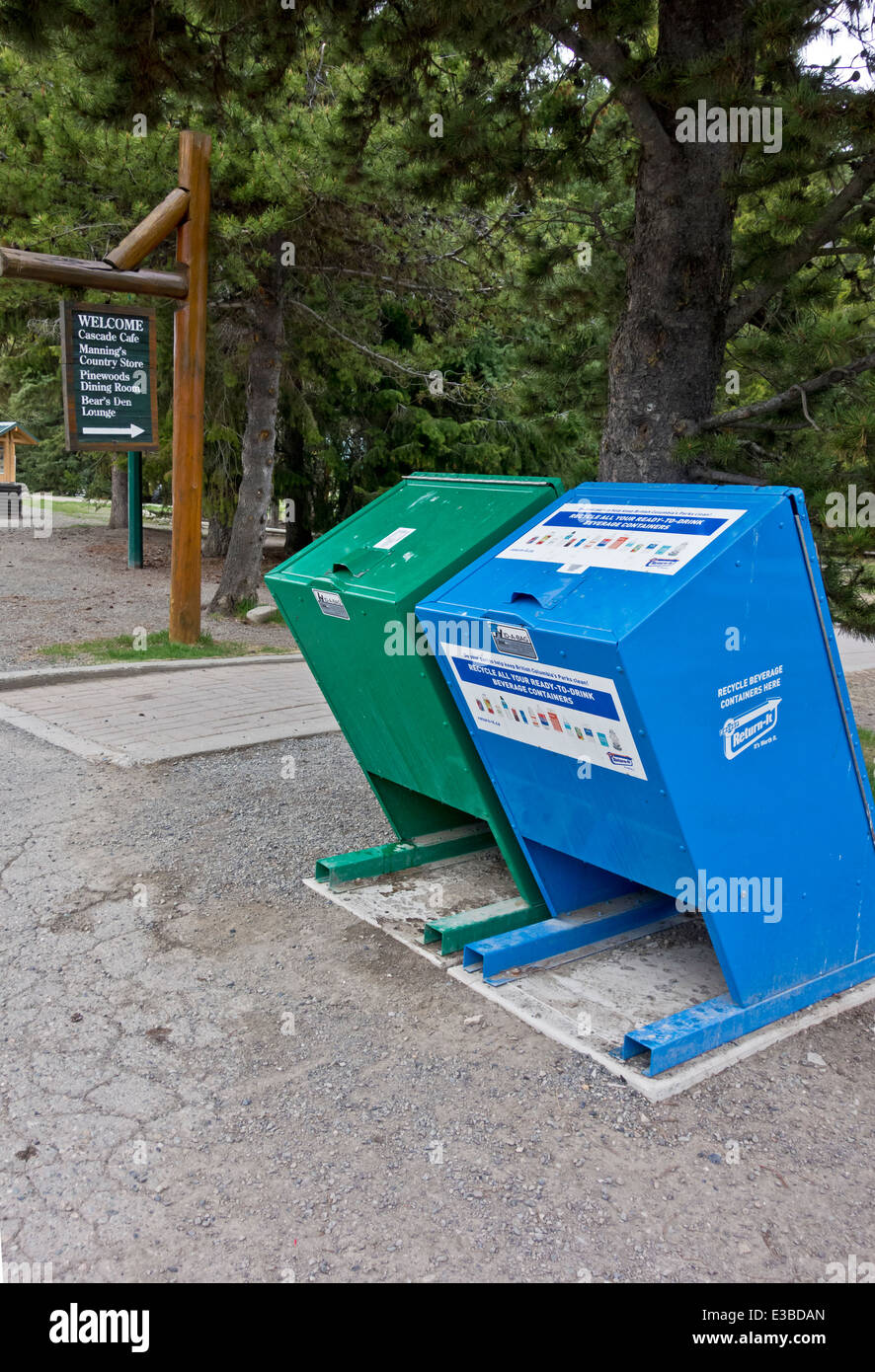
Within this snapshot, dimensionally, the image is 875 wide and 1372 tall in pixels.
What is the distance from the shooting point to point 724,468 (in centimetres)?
526

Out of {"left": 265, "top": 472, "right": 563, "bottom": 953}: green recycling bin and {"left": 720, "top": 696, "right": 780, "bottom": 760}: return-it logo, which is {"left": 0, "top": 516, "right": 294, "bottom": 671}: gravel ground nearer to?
{"left": 265, "top": 472, "right": 563, "bottom": 953}: green recycling bin

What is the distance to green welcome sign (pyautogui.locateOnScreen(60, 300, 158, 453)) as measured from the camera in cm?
863

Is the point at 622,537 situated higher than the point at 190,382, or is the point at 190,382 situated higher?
the point at 190,382

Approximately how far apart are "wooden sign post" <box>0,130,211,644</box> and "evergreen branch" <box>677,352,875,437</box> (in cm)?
511

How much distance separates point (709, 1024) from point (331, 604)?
77.9 inches

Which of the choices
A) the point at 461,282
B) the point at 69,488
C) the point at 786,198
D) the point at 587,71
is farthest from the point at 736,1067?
the point at 69,488

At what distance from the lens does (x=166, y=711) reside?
711 cm

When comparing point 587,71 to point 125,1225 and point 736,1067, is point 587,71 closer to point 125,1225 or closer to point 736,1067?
point 736,1067

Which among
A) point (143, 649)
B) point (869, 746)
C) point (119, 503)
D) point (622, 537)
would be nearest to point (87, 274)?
point (143, 649)

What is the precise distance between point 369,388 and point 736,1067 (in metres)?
14.1

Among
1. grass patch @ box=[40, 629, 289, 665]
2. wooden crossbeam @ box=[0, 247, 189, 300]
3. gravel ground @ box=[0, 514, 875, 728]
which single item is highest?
wooden crossbeam @ box=[0, 247, 189, 300]

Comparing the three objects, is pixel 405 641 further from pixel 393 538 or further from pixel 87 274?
pixel 87 274

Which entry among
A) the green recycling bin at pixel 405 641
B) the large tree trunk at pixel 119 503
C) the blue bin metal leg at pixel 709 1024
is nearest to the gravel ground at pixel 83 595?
the large tree trunk at pixel 119 503

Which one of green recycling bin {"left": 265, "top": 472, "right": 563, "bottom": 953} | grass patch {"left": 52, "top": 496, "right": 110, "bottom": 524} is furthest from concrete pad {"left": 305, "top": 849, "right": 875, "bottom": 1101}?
grass patch {"left": 52, "top": 496, "right": 110, "bottom": 524}
